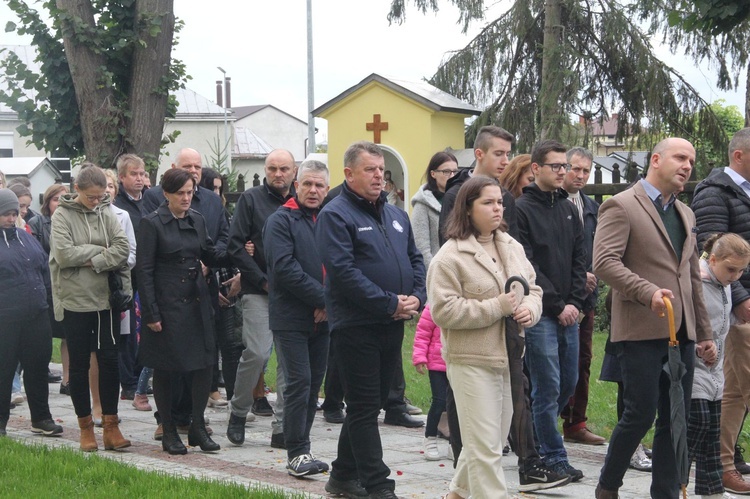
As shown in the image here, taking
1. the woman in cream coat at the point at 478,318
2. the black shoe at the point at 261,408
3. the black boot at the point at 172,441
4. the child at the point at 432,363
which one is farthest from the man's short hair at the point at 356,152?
the black shoe at the point at 261,408

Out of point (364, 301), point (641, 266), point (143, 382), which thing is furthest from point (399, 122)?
point (641, 266)

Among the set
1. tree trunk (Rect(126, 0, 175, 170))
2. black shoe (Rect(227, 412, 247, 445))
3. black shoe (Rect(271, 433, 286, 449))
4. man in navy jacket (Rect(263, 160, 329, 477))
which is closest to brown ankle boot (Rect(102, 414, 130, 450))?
black shoe (Rect(227, 412, 247, 445))

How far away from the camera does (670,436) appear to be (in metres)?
6.25

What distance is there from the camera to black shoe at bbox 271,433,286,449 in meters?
8.46

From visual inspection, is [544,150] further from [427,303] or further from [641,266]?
[641,266]

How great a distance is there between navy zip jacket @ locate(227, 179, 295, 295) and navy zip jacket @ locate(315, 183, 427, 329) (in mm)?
1954

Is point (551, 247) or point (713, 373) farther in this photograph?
point (551, 247)

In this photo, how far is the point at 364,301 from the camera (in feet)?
21.2

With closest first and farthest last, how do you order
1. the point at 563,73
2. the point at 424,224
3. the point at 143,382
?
the point at 424,224
the point at 143,382
the point at 563,73

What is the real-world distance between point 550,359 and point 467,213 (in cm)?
159

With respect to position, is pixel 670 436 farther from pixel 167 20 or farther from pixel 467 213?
pixel 167 20

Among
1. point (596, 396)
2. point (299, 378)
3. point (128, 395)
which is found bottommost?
point (128, 395)

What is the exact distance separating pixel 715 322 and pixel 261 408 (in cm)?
465

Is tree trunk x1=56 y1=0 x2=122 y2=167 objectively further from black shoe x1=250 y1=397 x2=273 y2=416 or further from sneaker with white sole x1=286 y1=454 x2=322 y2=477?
sneaker with white sole x1=286 y1=454 x2=322 y2=477
